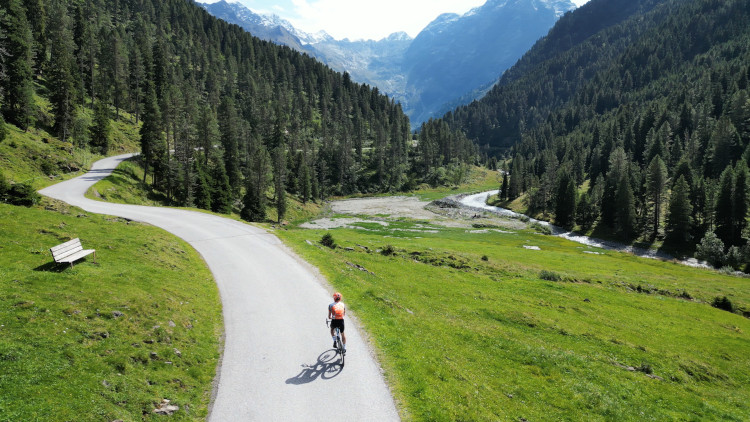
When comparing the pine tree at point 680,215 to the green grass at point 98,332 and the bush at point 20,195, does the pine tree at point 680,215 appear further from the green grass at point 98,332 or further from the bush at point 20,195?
the bush at point 20,195

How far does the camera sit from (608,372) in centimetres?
2011

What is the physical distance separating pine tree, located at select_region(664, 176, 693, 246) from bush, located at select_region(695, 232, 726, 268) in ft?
33.7

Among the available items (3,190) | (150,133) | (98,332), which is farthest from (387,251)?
(150,133)

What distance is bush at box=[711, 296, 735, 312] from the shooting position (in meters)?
41.2

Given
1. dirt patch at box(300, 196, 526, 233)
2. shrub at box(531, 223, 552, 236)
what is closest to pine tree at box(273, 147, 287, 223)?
dirt patch at box(300, 196, 526, 233)

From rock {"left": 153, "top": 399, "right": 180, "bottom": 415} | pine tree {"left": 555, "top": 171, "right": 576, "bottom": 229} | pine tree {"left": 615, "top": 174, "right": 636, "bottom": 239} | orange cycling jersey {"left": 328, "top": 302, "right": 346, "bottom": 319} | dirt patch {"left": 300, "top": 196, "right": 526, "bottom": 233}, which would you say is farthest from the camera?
pine tree {"left": 555, "top": 171, "right": 576, "bottom": 229}

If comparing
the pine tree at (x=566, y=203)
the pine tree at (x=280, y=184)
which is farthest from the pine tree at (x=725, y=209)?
the pine tree at (x=280, y=184)

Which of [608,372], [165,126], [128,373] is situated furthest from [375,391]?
[165,126]

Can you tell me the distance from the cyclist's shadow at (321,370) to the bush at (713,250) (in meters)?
92.8

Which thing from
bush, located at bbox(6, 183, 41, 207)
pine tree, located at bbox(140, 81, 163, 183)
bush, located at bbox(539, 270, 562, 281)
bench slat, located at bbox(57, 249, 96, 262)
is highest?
pine tree, located at bbox(140, 81, 163, 183)

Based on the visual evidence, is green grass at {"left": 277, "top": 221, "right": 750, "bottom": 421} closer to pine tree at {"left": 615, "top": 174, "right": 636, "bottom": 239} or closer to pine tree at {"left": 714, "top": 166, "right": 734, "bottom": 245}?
pine tree at {"left": 714, "top": 166, "right": 734, "bottom": 245}

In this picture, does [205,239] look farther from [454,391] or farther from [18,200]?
[454,391]

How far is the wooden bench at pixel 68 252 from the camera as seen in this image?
17172mm

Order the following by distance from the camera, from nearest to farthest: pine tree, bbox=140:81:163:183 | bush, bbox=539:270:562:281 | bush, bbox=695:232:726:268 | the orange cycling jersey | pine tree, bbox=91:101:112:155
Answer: the orange cycling jersey < bush, bbox=539:270:562:281 < pine tree, bbox=140:81:163:183 < bush, bbox=695:232:726:268 < pine tree, bbox=91:101:112:155
